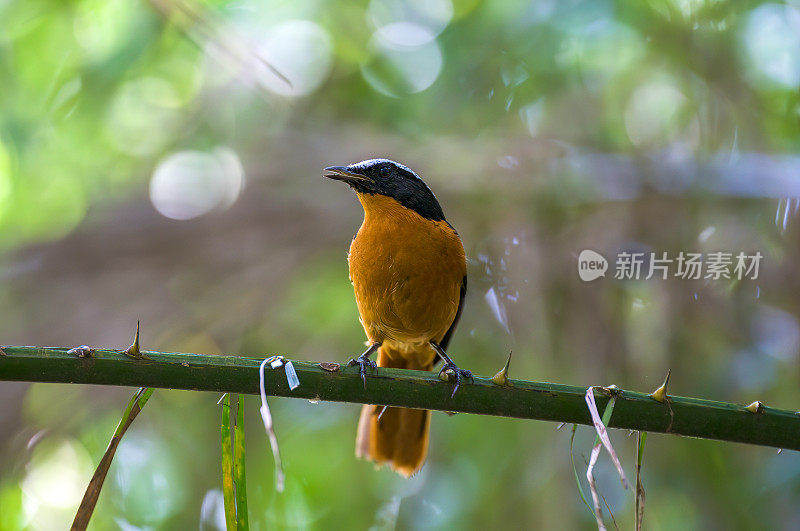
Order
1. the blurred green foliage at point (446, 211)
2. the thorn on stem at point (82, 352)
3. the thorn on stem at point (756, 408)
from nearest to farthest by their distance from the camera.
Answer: the thorn on stem at point (82, 352)
the thorn on stem at point (756, 408)
the blurred green foliage at point (446, 211)

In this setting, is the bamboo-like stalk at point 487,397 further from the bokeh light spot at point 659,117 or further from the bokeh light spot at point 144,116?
the bokeh light spot at point 144,116

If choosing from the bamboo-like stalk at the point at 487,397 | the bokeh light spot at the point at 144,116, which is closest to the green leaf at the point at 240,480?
the bamboo-like stalk at the point at 487,397

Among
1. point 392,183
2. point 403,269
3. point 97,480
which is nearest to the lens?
point 97,480

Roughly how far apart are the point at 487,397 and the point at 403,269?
4.34 ft

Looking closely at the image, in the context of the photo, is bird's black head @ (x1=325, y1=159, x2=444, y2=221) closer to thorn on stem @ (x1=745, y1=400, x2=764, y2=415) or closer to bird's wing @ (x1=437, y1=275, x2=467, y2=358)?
bird's wing @ (x1=437, y1=275, x2=467, y2=358)

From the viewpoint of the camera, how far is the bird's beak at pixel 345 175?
3.39 m

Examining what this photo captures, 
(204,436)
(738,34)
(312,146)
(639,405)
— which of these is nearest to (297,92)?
(312,146)

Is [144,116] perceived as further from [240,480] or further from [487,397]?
[240,480]

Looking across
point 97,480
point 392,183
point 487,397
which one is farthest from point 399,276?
point 97,480

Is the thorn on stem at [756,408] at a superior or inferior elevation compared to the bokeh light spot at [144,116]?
inferior

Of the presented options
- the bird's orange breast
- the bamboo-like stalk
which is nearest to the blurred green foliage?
→ the bird's orange breast

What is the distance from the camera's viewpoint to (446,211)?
504cm

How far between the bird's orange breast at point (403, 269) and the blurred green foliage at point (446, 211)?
3.32 feet

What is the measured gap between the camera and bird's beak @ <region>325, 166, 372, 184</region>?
3.39m
